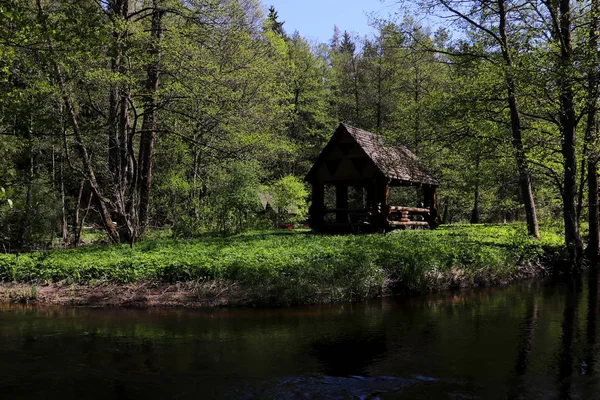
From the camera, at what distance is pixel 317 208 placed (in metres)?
20.9

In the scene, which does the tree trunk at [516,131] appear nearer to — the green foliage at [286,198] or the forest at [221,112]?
the forest at [221,112]

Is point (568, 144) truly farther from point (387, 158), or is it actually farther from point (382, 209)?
point (387, 158)

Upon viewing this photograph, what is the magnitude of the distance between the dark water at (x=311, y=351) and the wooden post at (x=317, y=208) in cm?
1109

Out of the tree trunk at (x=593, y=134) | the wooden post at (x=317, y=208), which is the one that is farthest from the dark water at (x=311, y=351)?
the wooden post at (x=317, y=208)

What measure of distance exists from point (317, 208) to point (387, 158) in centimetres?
386

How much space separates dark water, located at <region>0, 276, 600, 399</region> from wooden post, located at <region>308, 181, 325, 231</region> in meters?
11.1

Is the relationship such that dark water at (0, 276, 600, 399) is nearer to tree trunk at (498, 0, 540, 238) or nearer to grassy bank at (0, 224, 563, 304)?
grassy bank at (0, 224, 563, 304)

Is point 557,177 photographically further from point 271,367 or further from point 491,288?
point 271,367

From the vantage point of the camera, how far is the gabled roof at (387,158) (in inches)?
747

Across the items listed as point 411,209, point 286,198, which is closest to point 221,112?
point 286,198

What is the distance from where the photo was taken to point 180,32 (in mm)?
15344

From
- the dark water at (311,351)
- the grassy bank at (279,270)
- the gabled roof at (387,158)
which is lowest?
the dark water at (311,351)

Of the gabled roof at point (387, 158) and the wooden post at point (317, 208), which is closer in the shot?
the gabled roof at point (387, 158)

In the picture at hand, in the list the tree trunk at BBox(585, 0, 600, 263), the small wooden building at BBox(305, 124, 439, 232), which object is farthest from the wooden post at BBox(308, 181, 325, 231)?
the tree trunk at BBox(585, 0, 600, 263)
